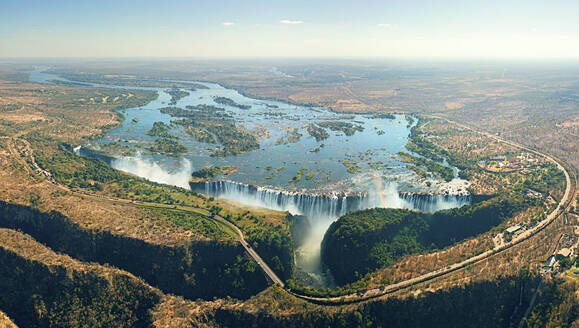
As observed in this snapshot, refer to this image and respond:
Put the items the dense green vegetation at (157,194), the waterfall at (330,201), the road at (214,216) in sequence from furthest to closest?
the waterfall at (330,201), the dense green vegetation at (157,194), the road at (214,216)

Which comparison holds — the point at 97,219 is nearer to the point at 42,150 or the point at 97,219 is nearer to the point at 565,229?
the point at 42,150

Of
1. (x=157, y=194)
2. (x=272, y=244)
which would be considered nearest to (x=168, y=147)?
(x=157, y=194)

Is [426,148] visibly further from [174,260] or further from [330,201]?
[174,260]

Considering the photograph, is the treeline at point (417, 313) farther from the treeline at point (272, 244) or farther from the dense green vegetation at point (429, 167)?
the dense green vegetation at point (429, 167)

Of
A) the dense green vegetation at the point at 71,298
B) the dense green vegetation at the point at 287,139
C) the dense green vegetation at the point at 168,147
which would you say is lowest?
the dense green vegetation at the point at 71,298

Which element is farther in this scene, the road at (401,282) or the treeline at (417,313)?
the road at (401,282)

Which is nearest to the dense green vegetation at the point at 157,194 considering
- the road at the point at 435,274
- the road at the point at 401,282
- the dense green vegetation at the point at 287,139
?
the road at the point at 401,282
